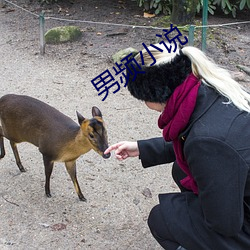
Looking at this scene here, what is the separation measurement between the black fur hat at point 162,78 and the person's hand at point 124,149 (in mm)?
553

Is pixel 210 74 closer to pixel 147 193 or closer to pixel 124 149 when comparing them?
pixel 124 149

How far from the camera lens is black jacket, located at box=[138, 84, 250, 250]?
1821mm

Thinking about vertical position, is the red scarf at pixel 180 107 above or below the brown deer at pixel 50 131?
above

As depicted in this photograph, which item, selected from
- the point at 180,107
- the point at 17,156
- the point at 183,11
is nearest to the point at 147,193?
the point at 17,156

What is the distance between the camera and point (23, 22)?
7.34 metres

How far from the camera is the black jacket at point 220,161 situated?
5.98 feet

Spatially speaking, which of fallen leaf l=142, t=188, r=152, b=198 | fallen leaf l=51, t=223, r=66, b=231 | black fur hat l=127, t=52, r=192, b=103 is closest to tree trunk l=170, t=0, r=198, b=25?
fallen leaf l=142, t=188, r=152, b=198

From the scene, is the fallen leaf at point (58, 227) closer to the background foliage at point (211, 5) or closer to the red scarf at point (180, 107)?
the red scarf at point (180, 107)

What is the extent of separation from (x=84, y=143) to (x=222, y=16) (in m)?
5.16

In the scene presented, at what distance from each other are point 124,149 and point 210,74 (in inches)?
31.2

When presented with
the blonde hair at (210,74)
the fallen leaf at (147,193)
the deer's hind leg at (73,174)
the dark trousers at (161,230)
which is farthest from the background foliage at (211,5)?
the blonde hair at (210,74)

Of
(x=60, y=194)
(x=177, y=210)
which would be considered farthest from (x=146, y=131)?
(x=177, y=210)

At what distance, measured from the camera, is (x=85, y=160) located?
3.71m

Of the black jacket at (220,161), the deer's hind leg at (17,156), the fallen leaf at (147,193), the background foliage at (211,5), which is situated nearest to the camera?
the black jacket at (220,161)
